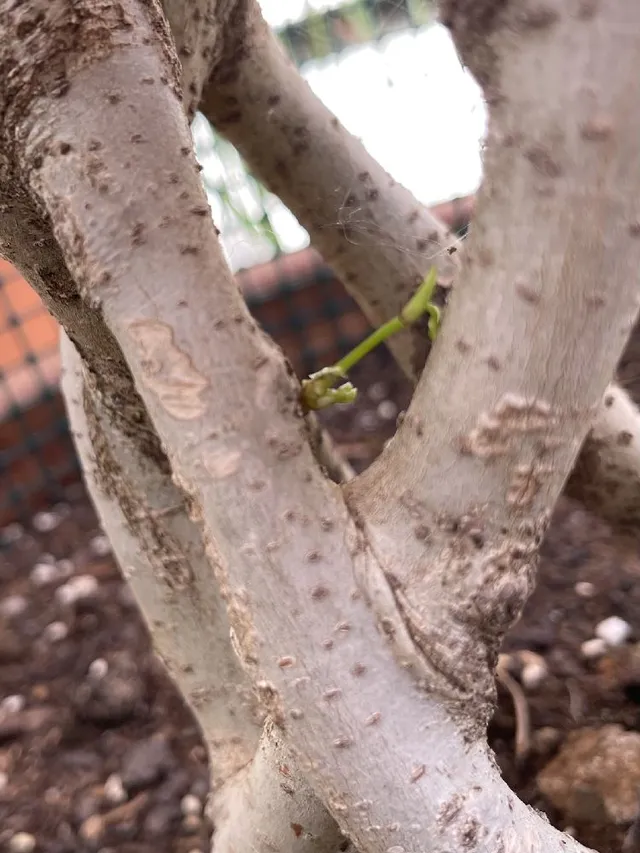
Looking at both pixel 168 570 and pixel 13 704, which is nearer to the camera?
pixel 168 570

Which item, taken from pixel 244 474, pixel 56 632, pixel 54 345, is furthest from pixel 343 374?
pixel 54 345

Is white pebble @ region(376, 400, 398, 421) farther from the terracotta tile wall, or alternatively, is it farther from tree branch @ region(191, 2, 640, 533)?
tree branch @ region(191, 2, 640, 533)

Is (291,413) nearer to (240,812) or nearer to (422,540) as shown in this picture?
(422,540)

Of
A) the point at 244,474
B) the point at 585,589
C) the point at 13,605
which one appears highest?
the point at 244,474

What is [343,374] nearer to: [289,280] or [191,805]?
[191,805]

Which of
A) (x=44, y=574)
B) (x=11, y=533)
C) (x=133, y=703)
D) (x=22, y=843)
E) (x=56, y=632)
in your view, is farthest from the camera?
(x=11, y=533)

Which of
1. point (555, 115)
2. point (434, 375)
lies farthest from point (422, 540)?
point (555, 115)

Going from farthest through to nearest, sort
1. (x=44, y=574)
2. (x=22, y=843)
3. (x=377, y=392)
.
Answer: (x=377, y=392) → (x=44, y=574) → (x=22, y=843)
